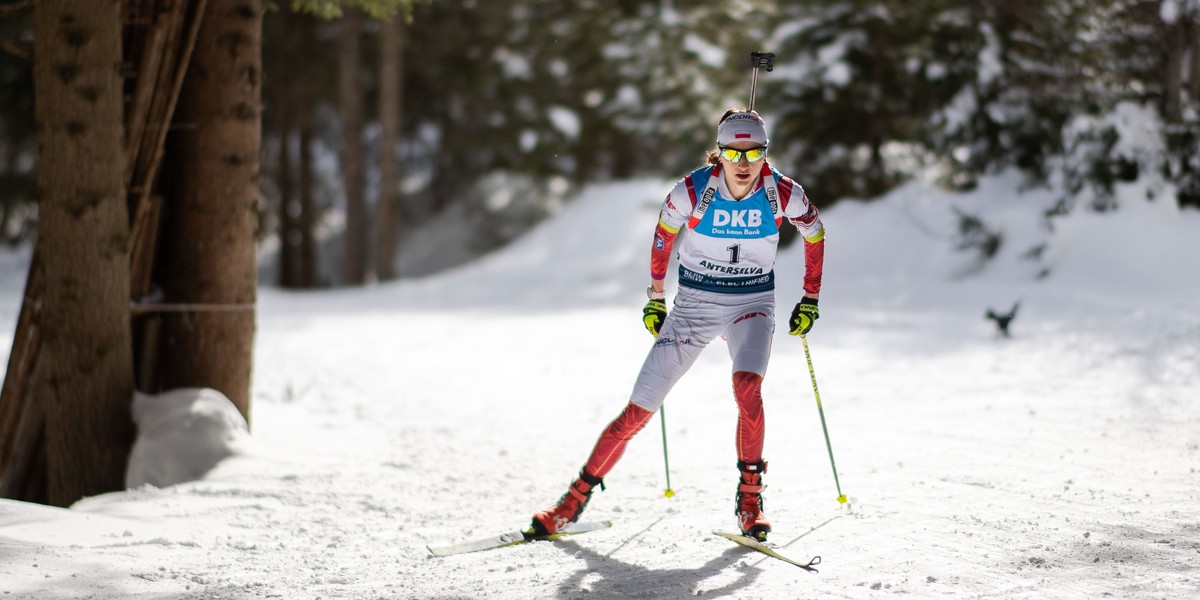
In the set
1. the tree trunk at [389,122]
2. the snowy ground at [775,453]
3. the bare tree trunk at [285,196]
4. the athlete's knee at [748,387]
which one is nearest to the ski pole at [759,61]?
the athlete's knee at [748,387]

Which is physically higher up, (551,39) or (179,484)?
(551,39)

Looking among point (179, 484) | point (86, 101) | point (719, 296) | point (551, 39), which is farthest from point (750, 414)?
point (551, 39)

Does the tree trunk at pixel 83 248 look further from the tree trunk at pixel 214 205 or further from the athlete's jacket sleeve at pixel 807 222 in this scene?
the athlete's jacket sleeve at pixel 807 222

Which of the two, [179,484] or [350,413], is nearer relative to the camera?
[179,484]

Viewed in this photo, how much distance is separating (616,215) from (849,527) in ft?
52.1

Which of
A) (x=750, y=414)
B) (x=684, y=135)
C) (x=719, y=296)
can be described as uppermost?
(x=684, y=135)

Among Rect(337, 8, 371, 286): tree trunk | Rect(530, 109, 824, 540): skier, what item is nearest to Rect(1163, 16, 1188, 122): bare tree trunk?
Rect(530, 109, 824, 540): skier

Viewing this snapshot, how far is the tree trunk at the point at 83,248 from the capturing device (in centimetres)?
654

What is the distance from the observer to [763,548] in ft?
16.3

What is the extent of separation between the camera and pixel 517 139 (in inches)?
966

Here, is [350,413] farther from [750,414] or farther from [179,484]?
[750,414]

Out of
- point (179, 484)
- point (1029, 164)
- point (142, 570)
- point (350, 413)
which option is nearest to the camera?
point (142, 570)

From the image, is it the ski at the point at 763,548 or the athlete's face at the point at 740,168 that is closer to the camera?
the ski at the point at 763,548

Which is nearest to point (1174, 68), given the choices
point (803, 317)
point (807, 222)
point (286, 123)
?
point (807, 222)
